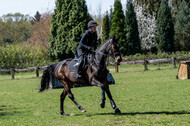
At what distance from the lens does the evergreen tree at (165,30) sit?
49438mm

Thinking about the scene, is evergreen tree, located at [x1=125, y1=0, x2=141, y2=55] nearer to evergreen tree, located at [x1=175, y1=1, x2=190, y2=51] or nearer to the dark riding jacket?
evergreen tree, located at [x1=175, y1=1, x2=190, y2=51]

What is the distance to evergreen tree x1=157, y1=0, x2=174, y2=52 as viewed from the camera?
49438 mm

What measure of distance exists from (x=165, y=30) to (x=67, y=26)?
16857 millimetres

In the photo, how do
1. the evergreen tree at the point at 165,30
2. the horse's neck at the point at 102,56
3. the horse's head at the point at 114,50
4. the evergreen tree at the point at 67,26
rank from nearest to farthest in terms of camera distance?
the horse's head at the point at 114,50 → the horse's neck at the point at 102,56 → the evergreen tree at the point at 67,26 → the evergreen tree at the point at 165,30

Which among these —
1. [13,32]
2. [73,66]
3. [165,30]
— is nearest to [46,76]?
[73,66]

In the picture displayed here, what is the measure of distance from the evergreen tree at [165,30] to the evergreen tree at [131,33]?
13.6 feet

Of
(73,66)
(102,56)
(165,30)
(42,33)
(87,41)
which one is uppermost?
(42,33)

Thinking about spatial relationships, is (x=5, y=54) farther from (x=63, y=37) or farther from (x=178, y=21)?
(x=178, y=21)

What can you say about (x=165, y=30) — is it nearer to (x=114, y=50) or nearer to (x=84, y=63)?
(x=84, y=63)

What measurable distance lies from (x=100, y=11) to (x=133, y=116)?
85057 millimetres

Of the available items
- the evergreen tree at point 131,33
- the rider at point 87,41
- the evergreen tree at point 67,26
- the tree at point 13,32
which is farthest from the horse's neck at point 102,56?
the tree at point 13,32

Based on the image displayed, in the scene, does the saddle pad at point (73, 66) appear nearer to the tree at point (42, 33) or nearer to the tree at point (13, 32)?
the tree at point (42, 33)

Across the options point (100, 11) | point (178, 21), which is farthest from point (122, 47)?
point (100, 11)

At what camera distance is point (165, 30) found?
49.9m
